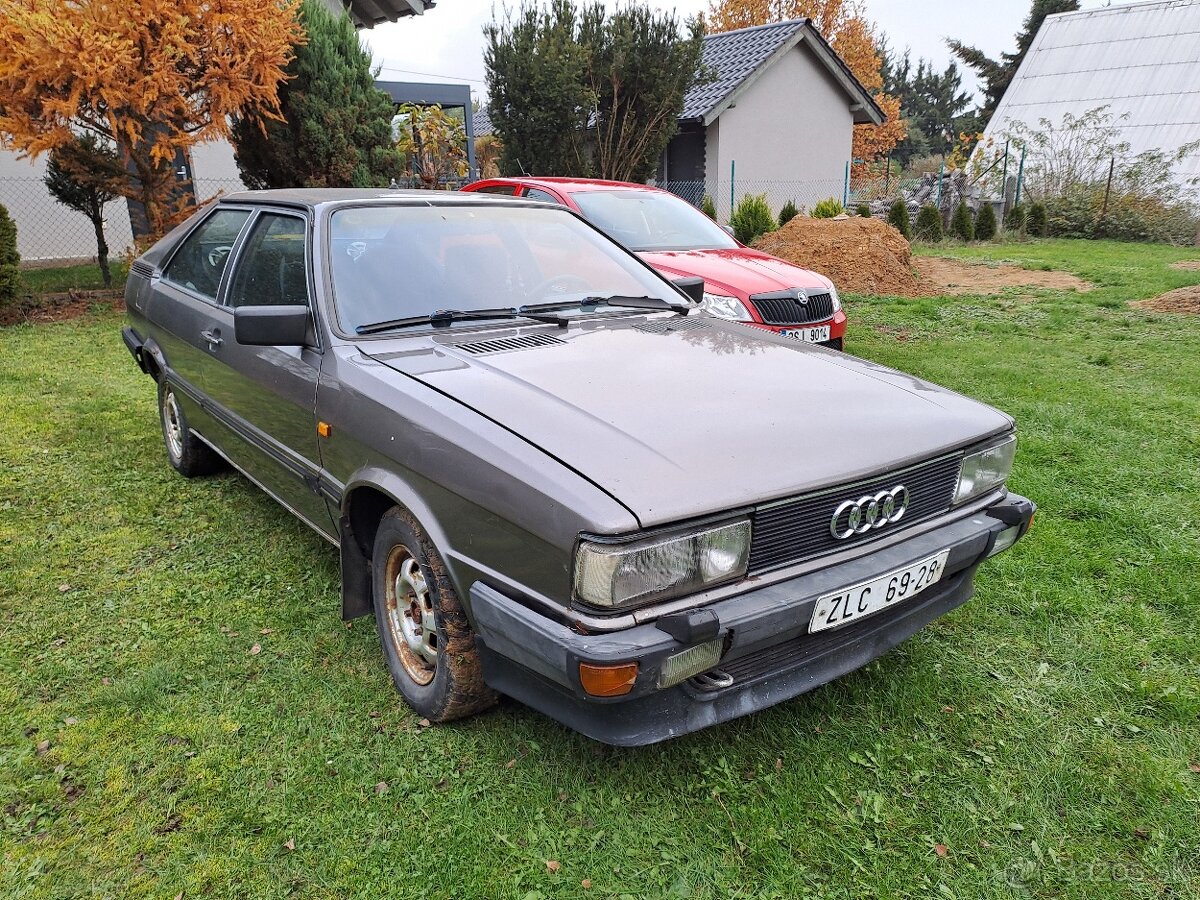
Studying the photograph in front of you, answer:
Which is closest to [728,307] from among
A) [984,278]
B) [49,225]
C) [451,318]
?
[451,318]

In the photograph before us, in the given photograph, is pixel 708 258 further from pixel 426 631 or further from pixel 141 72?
pixel 141 72

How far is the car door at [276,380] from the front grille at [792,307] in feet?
12.0

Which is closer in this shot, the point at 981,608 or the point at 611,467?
the point at 611,467

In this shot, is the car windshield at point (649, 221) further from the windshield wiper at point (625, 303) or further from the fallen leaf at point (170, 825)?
the fallen leaf at point (170, 825)

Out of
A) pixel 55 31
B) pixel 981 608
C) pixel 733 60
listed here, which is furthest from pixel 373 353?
pixel 733 60

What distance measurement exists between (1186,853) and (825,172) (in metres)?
22.5

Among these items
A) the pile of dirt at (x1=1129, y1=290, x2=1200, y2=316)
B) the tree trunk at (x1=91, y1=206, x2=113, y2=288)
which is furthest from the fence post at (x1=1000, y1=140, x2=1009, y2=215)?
the tree trunk at (x1=91, y1=206, x2=113, y2=288)

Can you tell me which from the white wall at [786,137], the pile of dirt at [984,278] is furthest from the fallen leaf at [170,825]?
the white wall at [786,137]

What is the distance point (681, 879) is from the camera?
2025 millimetres

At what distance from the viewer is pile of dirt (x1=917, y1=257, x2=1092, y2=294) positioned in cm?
1084

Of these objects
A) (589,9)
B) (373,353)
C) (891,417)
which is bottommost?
(891,417)

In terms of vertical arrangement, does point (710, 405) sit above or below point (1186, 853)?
above

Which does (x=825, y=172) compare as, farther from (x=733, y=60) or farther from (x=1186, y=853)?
(x=1186, y=853)

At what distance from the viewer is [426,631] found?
8.36 feet
